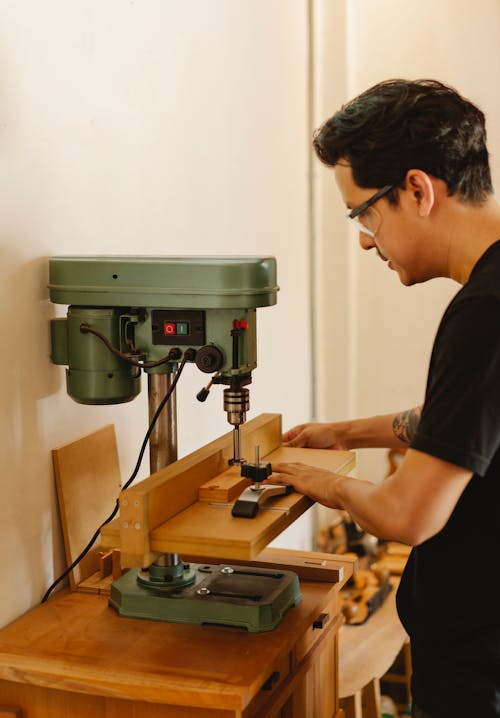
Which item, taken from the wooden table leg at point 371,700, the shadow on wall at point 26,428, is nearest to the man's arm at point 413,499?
the shadow on wall at point 26,428

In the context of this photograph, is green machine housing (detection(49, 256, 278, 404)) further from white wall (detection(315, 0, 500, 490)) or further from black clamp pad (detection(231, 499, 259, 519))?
white wall (detection(315, 0, 500, 490))

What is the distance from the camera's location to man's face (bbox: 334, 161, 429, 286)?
1.66 metres

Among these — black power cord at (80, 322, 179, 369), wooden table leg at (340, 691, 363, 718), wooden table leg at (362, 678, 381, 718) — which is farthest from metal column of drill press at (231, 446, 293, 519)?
wooden table leg at (362, 678, 381, 718)

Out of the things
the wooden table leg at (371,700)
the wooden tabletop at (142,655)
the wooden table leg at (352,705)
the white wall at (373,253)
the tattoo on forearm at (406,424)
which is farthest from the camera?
the white wall at (373,253)

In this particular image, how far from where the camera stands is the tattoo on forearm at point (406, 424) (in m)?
2.21

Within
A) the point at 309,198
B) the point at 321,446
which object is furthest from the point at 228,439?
the point at 309,198

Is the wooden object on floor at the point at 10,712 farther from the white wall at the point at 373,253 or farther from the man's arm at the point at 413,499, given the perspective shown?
the white wall at the point at 373,253

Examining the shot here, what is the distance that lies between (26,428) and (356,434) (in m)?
0.75

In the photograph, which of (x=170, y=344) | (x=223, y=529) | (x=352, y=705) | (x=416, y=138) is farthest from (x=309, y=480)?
(x=352, y=705)

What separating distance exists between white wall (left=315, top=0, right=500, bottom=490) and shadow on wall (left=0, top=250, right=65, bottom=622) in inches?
74.9

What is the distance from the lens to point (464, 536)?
64.6 inches

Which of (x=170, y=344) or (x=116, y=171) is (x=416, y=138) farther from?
(x=116, y=171)

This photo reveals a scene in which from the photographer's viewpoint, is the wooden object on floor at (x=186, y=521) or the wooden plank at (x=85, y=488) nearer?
the wooden object on floor at (x=186, y=521)

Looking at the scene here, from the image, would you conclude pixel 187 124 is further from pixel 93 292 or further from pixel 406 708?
pixel 406 708
